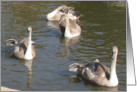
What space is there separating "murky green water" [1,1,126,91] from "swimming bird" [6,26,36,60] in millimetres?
213

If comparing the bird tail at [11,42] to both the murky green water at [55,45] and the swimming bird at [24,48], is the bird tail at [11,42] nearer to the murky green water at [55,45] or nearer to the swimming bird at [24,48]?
the swimming bird at [24,48]

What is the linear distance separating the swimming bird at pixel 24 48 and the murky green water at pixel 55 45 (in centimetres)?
21

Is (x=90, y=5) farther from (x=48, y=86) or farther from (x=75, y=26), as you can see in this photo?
(x=48, y=86)

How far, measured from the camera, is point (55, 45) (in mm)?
14898

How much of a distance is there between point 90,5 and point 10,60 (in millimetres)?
8215

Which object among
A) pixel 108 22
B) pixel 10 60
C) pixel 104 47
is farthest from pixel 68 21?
pixel 10 60

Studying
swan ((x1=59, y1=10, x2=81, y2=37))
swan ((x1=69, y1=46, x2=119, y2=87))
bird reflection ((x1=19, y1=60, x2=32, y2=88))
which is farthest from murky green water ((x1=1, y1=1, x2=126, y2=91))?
swan ((x1=59, y1=10, x2=81, y2=37))

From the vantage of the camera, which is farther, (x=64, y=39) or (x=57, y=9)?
(x=57, y=9)

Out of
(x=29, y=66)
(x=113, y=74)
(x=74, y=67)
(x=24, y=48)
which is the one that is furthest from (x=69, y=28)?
(x=113, y=74)

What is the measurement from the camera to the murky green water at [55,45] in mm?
11203

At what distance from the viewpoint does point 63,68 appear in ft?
40.4

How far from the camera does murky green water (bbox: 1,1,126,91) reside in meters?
11.2

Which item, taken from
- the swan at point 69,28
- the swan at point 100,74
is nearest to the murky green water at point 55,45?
the swan at point 100,74

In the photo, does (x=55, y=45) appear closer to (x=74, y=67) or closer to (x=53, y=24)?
(x=74, y=67)
